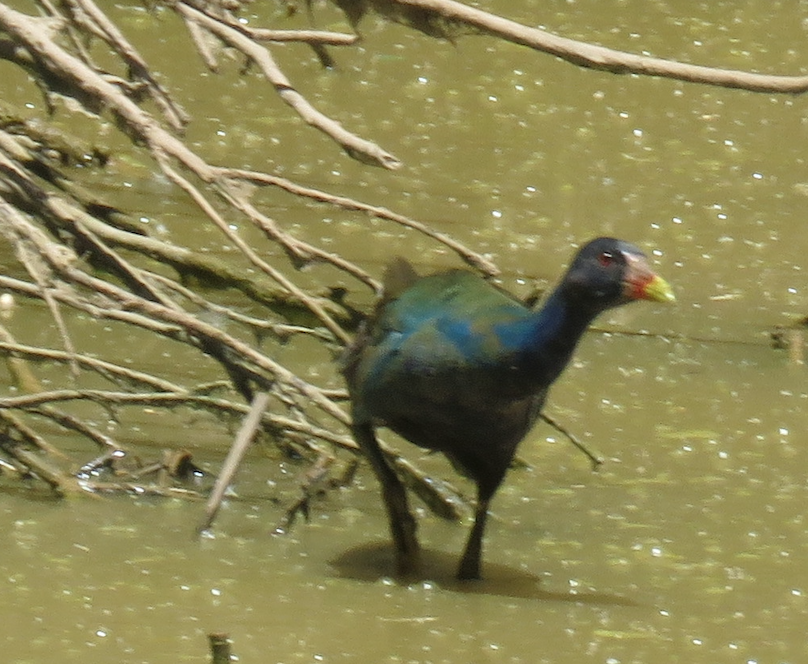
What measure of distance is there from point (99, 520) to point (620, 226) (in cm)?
303

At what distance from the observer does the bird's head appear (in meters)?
3.17

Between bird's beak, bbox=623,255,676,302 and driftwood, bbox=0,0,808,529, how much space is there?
15.1 inches

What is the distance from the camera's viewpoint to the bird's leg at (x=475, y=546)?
3.49 m

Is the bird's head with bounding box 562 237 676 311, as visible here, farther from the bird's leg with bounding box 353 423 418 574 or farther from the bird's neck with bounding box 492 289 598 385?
the bird's leg with bounding box 353 423 418 574

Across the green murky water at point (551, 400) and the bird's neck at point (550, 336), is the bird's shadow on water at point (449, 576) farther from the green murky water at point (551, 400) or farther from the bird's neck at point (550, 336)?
the bird's neck at point (550, 336)

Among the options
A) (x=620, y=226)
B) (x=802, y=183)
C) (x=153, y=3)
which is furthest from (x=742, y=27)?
(x=153, y=3)

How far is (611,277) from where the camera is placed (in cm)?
317

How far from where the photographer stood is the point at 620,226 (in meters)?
6.29

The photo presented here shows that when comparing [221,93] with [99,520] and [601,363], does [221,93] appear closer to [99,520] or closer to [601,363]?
[601,363]

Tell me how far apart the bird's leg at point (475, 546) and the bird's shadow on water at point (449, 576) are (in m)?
0.02

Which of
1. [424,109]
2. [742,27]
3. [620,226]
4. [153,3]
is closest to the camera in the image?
[153,3]

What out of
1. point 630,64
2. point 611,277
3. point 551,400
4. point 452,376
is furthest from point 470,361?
point 551,400

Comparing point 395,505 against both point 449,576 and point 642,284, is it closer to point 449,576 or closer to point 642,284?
point 449,576

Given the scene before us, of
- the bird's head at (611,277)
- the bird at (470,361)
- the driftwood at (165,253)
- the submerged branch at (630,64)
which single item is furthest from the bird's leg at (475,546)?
the submerged branch at (630,64)
